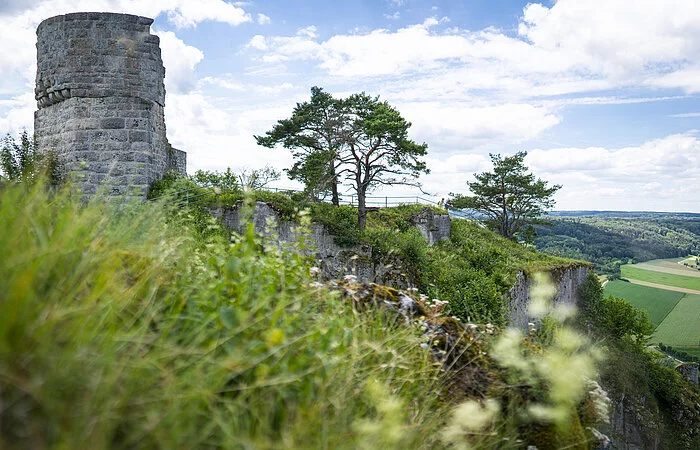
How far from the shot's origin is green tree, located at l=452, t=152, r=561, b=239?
34312 mm

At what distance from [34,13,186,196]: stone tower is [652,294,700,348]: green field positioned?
61.1 m

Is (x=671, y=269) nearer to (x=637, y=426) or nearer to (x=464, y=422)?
(x=637, y=426)

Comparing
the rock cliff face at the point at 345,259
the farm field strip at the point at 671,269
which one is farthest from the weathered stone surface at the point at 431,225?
the farm field strip at the point at 671,269

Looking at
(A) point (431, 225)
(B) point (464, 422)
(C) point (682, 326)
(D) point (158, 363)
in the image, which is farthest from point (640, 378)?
(C) point (682, 326)

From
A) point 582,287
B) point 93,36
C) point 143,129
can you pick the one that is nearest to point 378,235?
point 143,129

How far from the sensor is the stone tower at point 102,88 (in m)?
13.4

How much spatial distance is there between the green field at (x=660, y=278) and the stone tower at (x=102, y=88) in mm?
85001

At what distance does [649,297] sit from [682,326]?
7.63 meters

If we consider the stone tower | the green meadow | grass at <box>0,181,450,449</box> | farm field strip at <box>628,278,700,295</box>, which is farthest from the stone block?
farm field strip at <box>628,278,700,295</box>

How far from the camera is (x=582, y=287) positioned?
1184 inches

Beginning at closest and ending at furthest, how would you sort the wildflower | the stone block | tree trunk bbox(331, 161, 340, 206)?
the wildflower, the stone block, tree trunk bbox(331, 161, 340, 206)

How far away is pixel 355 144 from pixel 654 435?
2502 centimetres

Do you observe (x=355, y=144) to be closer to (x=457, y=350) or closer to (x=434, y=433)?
(x=457, y=350)

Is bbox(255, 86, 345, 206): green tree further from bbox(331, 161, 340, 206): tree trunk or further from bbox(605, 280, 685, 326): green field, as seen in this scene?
bbox(605, 280, 685, 326): green field
